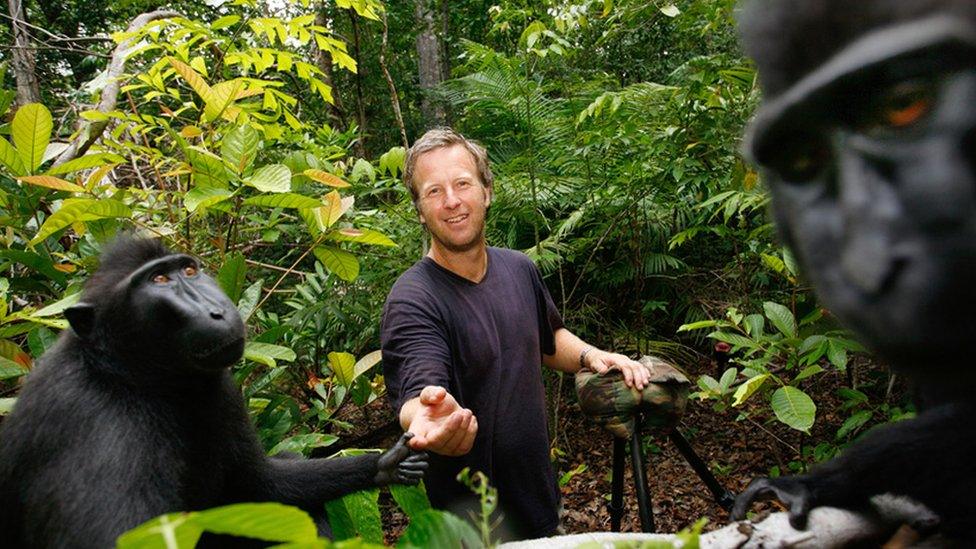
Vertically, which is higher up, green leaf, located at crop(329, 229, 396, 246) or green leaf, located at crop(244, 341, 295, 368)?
green leaf, located at crop(329, 229, 396, 246)

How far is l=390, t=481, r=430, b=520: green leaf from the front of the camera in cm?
221

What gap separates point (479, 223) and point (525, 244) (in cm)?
268

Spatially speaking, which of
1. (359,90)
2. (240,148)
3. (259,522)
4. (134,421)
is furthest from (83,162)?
(359,90)

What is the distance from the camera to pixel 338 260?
3.03m

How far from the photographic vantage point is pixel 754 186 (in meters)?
3.16

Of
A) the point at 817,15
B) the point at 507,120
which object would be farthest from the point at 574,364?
the point at 507,120

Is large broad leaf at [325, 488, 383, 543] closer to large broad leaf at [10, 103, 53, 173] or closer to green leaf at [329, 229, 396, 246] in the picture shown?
green leaf at [329, 229, 396, 246]

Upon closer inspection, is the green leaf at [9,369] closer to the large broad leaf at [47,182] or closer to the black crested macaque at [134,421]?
the black crested macaque at [134,421]

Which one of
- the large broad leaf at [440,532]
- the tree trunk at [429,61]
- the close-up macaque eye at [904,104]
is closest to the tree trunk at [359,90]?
the tree trunk at [429,61]

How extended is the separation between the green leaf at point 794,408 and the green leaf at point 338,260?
1855 mm

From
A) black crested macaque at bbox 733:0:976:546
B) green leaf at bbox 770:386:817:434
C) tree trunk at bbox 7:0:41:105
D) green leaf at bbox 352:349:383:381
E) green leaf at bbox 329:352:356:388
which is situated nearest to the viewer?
black crested macaque at bbox 733:0:976:546

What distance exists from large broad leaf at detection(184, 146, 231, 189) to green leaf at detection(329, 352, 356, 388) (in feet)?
3.13

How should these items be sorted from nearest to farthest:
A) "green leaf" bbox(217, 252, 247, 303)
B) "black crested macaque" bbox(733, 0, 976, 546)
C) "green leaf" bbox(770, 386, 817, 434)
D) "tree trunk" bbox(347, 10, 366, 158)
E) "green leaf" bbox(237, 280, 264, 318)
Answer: "black crested macaque" bbox(733, 0, 976, 546), "green leaf" bbox(770, 386, 817, 434), "green leaf" bbox(217, 252, 247, 303), "green leaf" bbox(237, 280, 264, 318), "tree trunk" bbox(347, 10, 366, 158)

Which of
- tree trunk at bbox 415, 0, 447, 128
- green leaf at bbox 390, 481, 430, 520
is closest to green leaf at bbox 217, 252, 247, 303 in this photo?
green leaf at bbox 390, 481, 430, 520
